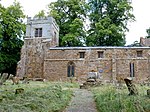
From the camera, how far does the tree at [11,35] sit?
3827 cm

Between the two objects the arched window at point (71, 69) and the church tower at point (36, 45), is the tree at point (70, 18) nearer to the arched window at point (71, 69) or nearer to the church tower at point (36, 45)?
the church tower at point (36, 45)

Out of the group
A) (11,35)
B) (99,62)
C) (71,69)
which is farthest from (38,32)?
(99,62)

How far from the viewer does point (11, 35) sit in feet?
132

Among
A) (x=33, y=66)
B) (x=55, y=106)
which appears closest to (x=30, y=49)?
(x=33, y=66)

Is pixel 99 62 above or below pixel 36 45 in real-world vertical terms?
below

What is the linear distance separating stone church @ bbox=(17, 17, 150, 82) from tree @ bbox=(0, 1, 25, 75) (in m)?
4.79

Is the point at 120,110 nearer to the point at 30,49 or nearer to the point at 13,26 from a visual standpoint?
the point at 30,49

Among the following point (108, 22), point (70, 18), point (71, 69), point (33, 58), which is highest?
point (70, 18)

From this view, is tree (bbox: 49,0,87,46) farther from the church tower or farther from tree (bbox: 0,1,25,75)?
tree (bbox: 0,1,25,75)

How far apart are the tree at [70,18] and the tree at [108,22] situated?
165cm

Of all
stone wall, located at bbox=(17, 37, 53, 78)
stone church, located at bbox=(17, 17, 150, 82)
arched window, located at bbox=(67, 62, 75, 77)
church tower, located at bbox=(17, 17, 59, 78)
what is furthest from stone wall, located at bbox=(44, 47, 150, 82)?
church tower, located at bbox=(17, 17, 59, 78)

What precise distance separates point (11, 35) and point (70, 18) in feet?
34.5

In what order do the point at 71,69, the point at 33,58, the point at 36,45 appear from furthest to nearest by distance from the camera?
the point at 36,45 < the point at 33,58 < the point at 71,69

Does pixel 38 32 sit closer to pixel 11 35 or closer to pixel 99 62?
pixel 11 35
